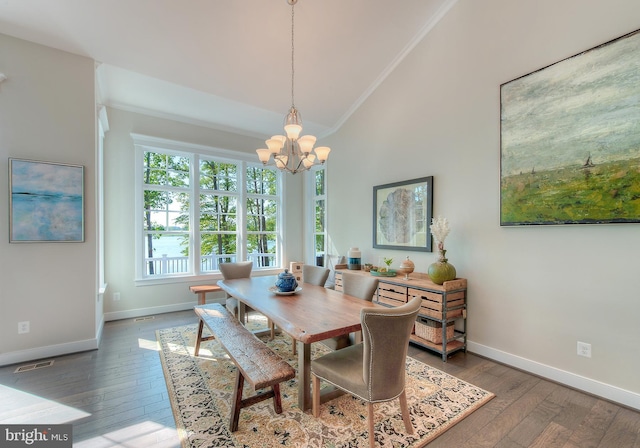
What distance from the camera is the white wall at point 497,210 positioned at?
2256 mm

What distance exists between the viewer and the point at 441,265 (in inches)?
122

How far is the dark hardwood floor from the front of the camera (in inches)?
72.4

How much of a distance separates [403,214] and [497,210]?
3.99ft

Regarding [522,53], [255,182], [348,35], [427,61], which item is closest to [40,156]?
[255,182]

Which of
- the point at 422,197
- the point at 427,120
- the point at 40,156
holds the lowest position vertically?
the point at 422,197

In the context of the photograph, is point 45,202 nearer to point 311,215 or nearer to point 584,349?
point 311,215

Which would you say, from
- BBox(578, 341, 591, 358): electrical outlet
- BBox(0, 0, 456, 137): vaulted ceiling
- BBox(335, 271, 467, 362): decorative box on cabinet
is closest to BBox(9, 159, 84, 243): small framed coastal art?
BBox(0, 0, 456, 137): vaulted ceiling

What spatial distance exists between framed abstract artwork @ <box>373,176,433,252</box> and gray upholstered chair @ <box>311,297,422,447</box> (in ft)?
6.99

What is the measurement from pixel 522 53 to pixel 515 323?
2732 millimetres

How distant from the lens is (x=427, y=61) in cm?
366

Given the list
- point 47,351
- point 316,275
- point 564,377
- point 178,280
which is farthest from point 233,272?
point 564,377

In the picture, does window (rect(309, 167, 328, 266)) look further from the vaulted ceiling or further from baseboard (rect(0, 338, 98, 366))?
baseboard (rect(0, 338, 98, 366))

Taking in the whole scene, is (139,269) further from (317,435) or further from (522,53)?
(522,53)

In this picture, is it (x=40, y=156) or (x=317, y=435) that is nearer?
(x=317, y=435)
